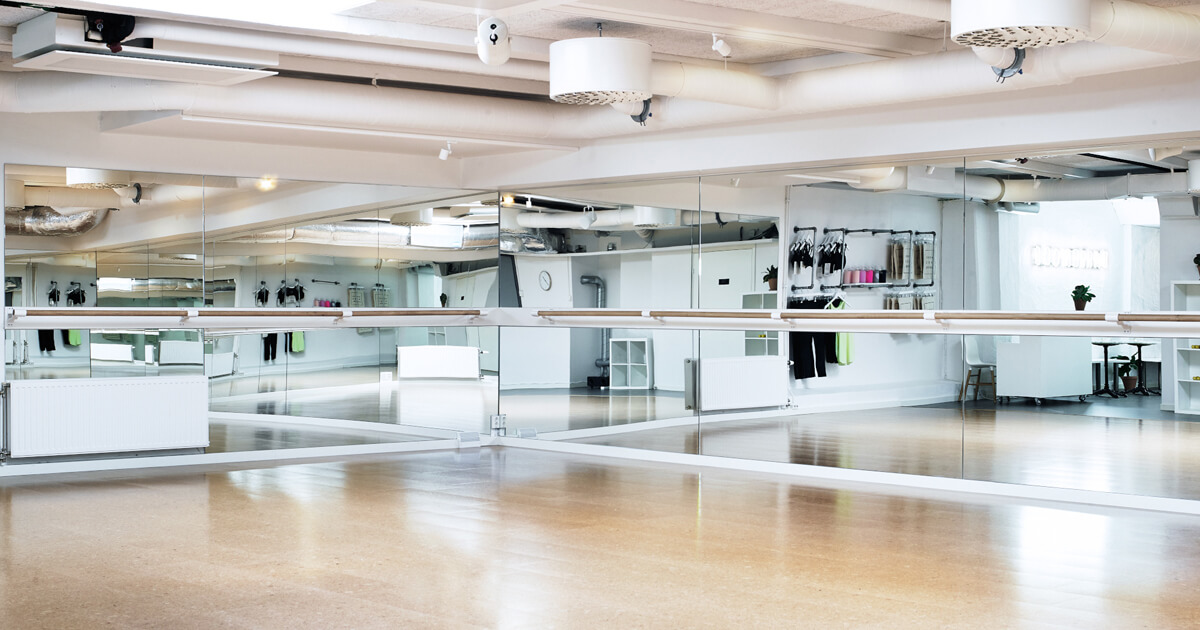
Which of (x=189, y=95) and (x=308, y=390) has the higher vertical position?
(x=189, y=95)

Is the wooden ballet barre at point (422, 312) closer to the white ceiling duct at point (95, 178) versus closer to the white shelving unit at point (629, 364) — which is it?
the white shelving unit at point (629, 364)

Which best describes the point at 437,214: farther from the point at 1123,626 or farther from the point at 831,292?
the point at 1123,626

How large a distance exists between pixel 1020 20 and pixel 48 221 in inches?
290

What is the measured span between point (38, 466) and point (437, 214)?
13.1ft

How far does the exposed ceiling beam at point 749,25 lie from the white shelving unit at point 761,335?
2.52 m

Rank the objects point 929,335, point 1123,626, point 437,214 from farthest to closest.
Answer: point 437,214, point 929,335, point 1123,626

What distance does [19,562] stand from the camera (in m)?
5.97

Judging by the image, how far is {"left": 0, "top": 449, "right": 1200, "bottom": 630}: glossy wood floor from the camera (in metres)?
5.03

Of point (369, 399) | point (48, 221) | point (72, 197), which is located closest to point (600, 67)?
point (72, 197)

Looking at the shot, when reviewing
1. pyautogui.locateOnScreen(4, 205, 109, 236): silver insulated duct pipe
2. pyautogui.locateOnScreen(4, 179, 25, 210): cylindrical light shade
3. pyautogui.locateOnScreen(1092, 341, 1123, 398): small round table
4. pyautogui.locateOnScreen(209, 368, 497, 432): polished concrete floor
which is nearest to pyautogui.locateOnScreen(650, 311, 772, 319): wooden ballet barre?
pyautogui.locateOnScreen(209, 368, 497, 432): polished concrete floor

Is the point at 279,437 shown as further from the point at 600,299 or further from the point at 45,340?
the point at 600,299

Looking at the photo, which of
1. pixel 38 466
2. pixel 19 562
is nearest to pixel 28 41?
pixel 19 562

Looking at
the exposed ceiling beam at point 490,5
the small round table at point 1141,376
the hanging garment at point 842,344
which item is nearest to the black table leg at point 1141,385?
the small round table at point 1141,376

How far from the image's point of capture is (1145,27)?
5781 mm
